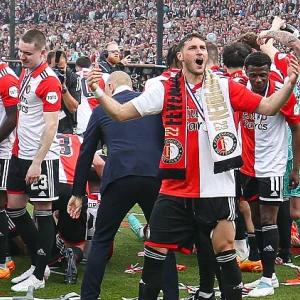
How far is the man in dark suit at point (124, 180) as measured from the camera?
618 centimetres

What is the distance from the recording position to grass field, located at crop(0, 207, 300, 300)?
23.0ft

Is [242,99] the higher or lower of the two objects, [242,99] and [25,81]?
the lower

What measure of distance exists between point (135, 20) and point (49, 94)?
27.1 m

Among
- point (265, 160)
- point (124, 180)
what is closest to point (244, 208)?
point (265, 160)

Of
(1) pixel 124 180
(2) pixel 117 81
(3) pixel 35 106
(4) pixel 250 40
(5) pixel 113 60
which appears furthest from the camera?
(5) pixel 113 60

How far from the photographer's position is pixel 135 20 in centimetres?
3369

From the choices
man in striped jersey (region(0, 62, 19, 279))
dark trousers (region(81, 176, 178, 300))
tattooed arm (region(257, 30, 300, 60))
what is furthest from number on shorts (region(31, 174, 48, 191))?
tattooed arm (region(257, 30, 300, 60))

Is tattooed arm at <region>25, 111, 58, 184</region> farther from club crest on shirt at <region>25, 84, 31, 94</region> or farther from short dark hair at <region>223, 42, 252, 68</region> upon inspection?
short dark hair at <region>223, 42, 252, 68</region>

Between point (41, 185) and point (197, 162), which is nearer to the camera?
point (197, 162)

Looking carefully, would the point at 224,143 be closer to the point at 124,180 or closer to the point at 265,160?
the point at 124,180

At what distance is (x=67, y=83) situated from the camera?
10.1 meters

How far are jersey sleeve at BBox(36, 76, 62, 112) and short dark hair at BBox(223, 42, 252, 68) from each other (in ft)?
6.48

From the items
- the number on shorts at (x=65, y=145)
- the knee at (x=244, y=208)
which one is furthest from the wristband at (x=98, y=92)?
the knee at (x=244, y=208)

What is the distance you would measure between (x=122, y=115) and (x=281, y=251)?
3346mm
